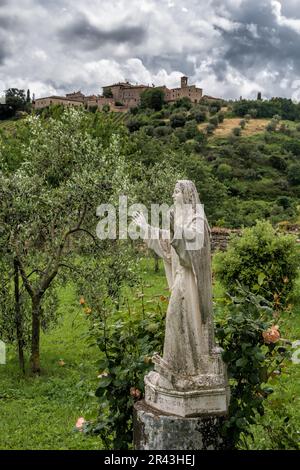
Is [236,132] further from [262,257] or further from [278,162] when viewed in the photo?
[262,257]

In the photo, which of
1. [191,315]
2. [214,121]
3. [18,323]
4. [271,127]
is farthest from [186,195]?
[214,121]

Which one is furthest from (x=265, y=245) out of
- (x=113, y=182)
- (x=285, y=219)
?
(x=285, y=219)

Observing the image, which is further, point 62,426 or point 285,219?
point 285,219

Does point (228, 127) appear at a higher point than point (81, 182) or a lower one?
higher

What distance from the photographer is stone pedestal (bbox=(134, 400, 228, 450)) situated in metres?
5.14

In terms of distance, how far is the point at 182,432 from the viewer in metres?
5.13

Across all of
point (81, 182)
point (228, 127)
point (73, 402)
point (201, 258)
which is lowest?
point (73, 402)

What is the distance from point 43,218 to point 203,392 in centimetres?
736

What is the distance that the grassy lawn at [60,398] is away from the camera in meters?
7.70

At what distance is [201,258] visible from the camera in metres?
5.16

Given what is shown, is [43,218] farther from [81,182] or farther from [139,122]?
[139,122]

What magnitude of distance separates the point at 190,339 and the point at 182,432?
88 centimetres

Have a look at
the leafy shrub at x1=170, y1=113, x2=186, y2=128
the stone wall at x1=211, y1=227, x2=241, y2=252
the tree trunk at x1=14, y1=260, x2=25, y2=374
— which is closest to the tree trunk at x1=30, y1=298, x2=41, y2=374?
the tree trunk at x1=14, y1=260, x2=25, y2=374

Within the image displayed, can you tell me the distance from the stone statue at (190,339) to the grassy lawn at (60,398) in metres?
0.83
